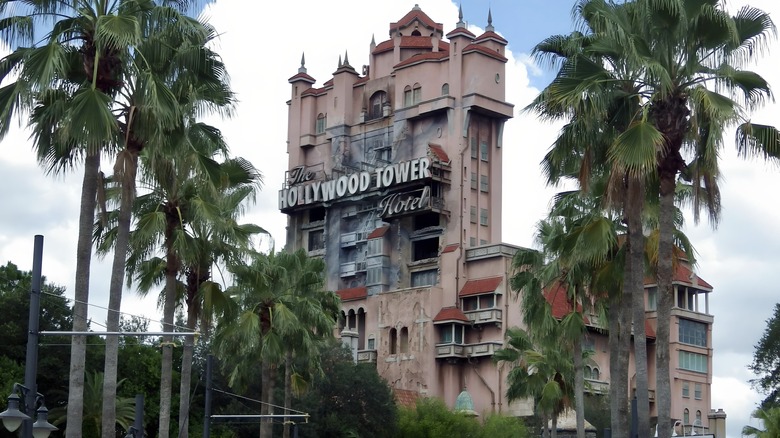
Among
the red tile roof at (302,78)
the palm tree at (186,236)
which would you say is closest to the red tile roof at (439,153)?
the red tile roof at (302,78)

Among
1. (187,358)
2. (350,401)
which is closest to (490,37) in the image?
(350,401)

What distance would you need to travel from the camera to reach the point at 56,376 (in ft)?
221

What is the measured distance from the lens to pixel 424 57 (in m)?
114

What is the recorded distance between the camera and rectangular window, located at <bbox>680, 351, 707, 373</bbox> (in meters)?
116

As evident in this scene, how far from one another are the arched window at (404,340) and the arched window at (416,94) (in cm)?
1952

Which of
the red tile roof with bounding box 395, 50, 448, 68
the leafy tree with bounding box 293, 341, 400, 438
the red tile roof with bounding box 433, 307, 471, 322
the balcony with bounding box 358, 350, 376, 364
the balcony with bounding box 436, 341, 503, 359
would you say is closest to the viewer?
the leafy tree with bounding box 293, 341, 400, 438

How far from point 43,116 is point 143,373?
46824mm

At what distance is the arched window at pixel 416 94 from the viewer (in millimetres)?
112812

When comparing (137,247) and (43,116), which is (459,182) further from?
(43,116)

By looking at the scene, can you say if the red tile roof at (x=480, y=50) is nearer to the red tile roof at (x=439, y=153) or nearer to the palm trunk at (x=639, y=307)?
the red tile roof at (x=439, y=153)

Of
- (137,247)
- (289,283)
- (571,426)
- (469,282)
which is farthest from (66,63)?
(469,282)

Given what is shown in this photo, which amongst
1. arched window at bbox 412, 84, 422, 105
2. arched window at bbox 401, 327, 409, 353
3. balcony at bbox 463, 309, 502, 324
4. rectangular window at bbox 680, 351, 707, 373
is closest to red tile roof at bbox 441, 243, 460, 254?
balcony at bbox 463, 309, 502, 324

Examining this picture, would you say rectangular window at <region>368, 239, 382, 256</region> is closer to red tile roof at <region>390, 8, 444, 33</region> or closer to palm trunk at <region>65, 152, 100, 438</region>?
red tile roof at <region>390, 8, 444, 33</region>

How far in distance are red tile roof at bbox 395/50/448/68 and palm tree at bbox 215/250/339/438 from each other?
58.4 m
